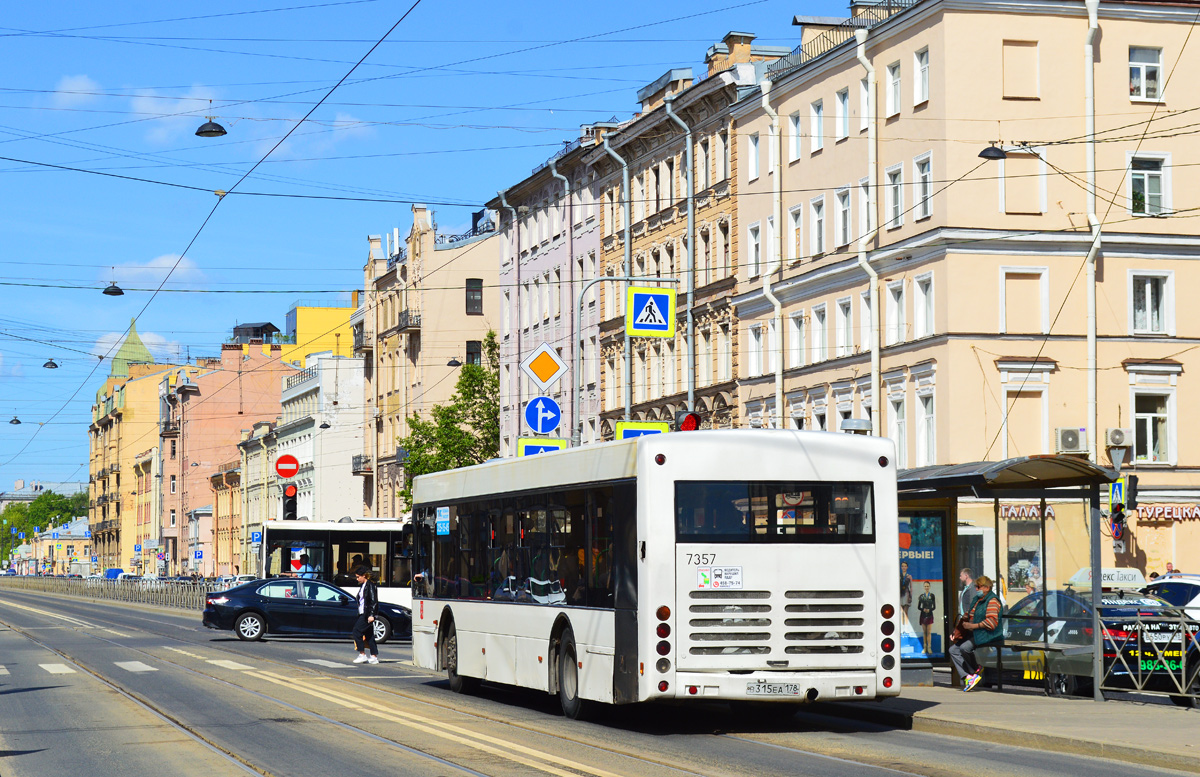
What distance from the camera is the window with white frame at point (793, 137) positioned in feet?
173

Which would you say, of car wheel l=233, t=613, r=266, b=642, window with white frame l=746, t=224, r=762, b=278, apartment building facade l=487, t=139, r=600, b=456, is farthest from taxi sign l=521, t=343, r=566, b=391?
apartment building facade l=487, t=139, r=600, b=456

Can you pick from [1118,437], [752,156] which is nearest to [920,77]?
[752,156]

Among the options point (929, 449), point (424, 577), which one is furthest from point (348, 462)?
point (424, 577)

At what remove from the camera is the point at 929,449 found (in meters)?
46.1

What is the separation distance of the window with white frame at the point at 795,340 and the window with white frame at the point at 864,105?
6.22m

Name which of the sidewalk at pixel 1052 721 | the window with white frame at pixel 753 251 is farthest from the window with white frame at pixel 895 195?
the sidewalk at pixel 1052 721

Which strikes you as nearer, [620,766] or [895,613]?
[620,766]

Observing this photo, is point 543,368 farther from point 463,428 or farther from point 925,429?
point 463,428

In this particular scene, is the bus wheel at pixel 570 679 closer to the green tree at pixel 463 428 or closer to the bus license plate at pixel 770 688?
the bus license plate at pixel 770 688

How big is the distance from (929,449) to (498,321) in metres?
42.8

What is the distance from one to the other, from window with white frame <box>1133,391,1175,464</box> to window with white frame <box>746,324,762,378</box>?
1236 cm

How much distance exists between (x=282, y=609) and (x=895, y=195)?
19.5 metres

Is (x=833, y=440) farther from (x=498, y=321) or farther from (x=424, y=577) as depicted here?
(x=498, y=321)

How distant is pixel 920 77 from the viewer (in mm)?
46719
